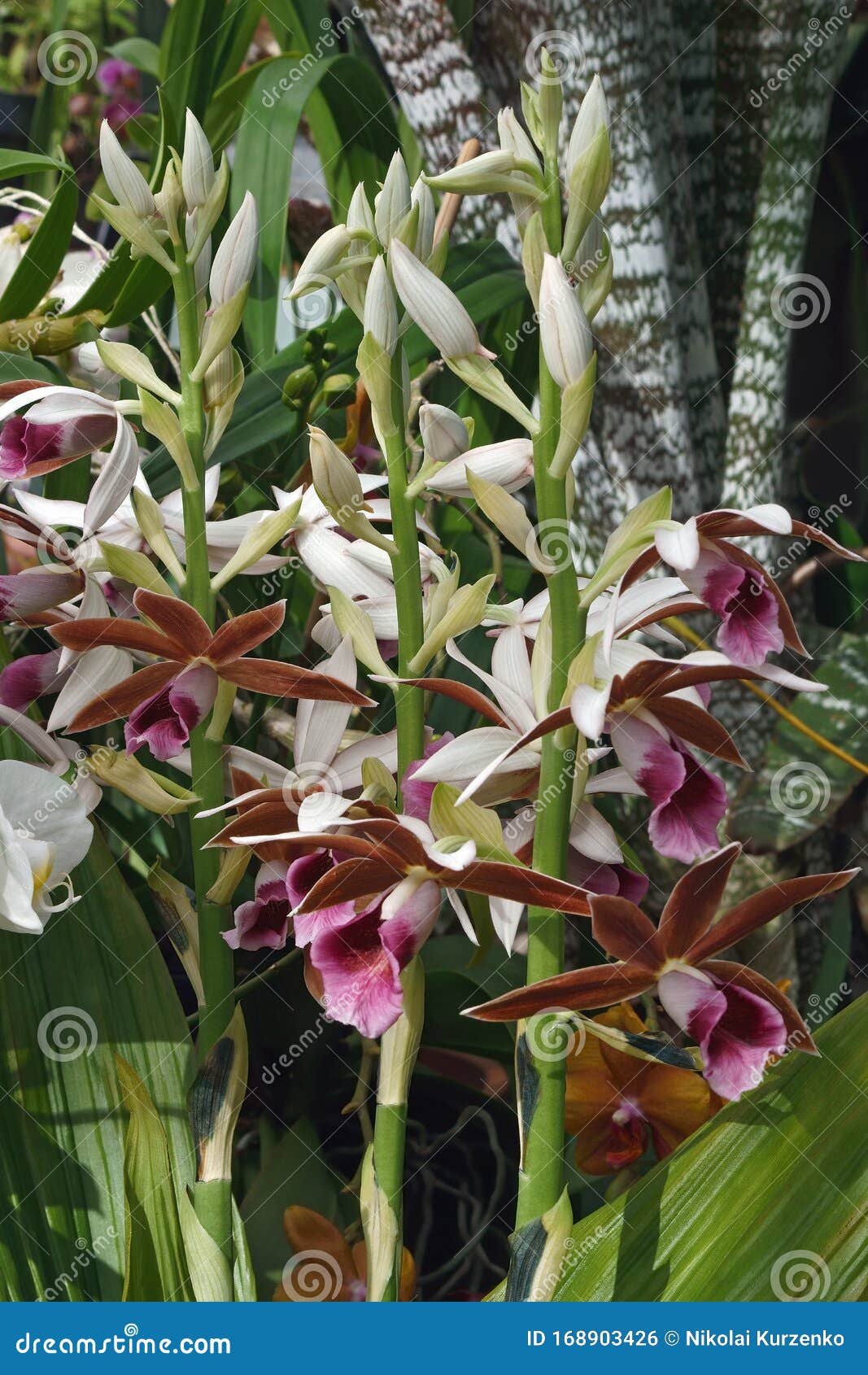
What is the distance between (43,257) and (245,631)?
0.37 m

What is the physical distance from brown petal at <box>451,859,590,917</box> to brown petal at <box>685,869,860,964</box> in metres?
0.05

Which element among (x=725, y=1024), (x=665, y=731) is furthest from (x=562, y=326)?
(x=725, y=1024)

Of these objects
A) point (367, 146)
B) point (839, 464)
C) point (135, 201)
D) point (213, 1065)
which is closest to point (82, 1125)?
point (213, 1065)

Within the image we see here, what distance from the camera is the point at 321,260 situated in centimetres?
41

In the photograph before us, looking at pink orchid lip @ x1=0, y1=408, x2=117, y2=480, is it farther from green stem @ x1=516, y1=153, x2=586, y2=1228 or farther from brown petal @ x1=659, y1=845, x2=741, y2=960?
brown petal @ x1=659, y1=845, x2=741, y2=960

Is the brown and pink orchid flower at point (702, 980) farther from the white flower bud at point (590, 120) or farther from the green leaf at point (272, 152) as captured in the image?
the green leaf at point (272, 152)

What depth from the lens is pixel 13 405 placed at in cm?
44

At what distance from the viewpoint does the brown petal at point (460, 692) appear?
1.29 feet

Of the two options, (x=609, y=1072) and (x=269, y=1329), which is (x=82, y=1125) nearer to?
(x=269, y=1329)

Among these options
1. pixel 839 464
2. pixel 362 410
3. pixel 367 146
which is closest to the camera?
pixel 362 410

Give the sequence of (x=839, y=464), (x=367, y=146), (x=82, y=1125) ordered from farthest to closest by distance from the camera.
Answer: (x=839, y=464) < (x=367, y=146) < (x=82, y=1125)

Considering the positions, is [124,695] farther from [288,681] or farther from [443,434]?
[443,434]

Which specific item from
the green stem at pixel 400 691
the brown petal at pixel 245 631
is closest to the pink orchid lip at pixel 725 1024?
the green stem at pixel 400 691

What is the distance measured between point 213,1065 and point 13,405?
29 centimetres
